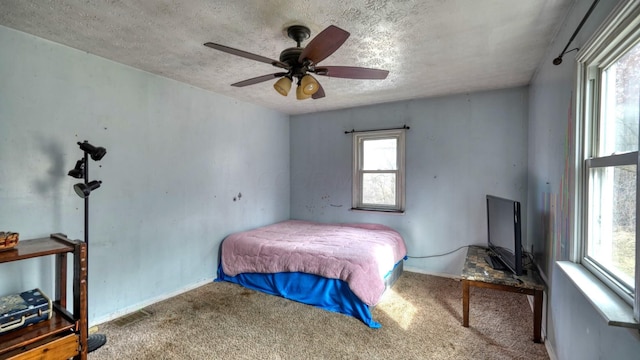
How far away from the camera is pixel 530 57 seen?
245 centimetres

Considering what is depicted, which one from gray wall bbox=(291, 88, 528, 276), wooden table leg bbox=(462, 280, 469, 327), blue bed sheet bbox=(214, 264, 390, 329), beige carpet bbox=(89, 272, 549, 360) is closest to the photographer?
beige carpet bbox=(89, 272, 549, 360)

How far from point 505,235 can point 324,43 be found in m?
2.32

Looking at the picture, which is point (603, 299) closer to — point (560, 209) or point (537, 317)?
point (560, 209)

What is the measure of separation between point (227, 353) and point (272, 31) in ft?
7.69

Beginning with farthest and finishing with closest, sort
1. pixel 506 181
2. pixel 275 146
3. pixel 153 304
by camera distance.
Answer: pixel 275 146 → pixel 506 181 → pixel 153 304

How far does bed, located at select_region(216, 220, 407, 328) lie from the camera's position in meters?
2.59

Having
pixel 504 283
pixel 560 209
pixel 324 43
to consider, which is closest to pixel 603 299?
pixel 560 209

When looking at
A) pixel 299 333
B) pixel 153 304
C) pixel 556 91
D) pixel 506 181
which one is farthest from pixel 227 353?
pixel 506 181

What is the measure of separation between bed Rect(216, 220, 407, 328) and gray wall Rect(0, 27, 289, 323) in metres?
0.47

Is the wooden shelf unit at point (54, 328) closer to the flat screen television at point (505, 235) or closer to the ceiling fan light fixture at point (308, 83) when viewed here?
the ceiling fan light fixture at point (308, 83)

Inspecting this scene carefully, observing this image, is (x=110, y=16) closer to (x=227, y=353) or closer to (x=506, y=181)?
(x=227, y=353)

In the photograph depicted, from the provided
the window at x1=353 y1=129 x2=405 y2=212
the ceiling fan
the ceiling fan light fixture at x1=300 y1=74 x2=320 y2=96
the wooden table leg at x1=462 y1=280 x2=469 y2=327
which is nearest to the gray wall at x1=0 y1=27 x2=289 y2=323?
the ceiling fan

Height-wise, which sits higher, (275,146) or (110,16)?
(110,16)

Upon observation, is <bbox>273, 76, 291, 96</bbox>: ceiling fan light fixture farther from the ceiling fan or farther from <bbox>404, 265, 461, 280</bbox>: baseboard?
<bbox>404, 265, 461, 280</bbox>: baseboard
